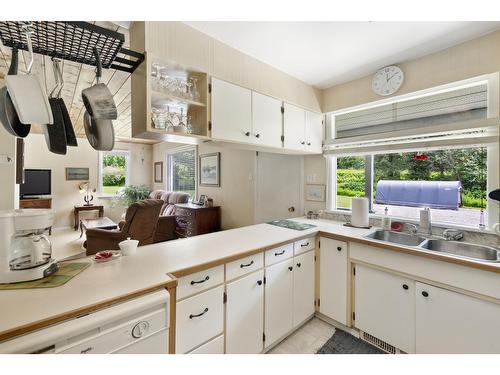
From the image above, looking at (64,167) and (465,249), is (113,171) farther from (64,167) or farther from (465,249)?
(465,249)

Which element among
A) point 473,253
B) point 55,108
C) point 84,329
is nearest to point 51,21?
point 55,108

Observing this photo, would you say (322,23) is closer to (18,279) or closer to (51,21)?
(51,21)

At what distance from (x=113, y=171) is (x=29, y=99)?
6728 mm

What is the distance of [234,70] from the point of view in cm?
188

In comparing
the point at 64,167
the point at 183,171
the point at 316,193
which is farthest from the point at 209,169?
the point at 64,167

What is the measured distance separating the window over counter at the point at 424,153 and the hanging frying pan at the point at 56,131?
242cm

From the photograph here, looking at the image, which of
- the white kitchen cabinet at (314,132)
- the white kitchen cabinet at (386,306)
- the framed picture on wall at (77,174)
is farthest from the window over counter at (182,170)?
the white kitchen cabinet at (386,306)

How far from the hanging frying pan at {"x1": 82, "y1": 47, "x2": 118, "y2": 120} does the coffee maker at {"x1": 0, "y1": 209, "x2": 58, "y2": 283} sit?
53 cm

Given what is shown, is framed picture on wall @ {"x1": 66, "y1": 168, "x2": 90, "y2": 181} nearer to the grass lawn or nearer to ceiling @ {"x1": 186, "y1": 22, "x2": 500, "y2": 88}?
A: the grass lawn

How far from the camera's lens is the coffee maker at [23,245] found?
99 centimetres

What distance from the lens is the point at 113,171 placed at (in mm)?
6809

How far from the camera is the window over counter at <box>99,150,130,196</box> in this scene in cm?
656

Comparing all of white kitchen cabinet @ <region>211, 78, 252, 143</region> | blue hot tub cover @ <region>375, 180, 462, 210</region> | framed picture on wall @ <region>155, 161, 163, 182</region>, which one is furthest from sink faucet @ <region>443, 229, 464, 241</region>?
framed picture on wall @ <region>155, 161, 163, 182</region>
